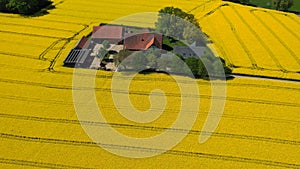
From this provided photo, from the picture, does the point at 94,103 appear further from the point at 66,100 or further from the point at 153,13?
the point at 153,13

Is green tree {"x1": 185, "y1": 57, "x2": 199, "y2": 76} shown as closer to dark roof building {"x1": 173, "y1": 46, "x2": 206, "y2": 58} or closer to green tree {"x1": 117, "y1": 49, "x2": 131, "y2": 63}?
dark roof building {"x1": 173, "y1": 46, "x2": 206, "y2": 58}

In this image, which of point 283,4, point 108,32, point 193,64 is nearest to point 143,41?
point 108,32

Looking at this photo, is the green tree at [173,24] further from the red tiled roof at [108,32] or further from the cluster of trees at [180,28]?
the red tiled roof at [108,32]

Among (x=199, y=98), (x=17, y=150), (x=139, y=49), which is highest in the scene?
(x=139, y=49)

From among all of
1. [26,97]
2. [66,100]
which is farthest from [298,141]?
[26,97]

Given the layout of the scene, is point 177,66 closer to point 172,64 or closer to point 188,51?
point 172,64

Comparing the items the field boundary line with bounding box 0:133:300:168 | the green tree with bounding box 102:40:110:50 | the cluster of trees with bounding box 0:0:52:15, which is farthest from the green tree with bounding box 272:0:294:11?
the field boundary line with bounding box 0:133:300:168

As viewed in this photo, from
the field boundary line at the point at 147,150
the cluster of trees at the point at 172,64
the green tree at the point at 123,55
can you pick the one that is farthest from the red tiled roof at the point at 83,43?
the field boundary line at the point at 147,150
